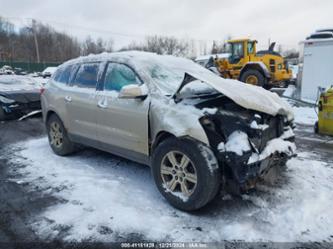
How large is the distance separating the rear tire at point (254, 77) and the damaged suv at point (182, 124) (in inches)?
405

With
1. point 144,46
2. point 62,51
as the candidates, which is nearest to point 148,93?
point 144,46

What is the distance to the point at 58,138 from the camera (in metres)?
5.26

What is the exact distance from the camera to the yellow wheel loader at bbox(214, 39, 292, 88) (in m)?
14.0

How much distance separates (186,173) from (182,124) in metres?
0.54

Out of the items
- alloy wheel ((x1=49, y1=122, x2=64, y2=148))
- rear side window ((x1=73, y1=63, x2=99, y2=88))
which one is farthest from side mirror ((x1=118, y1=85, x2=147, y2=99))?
alloy wheel ((x1=49, y1=122, x2=64, y2=148))

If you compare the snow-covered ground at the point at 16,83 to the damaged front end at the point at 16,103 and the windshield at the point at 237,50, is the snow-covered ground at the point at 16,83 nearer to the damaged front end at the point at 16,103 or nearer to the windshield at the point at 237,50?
the damaged front end at the point at 16,103

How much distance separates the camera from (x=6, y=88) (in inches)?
344

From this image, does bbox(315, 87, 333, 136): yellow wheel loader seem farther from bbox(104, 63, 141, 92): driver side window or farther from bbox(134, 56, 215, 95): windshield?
bbox(104, 63, 141, 92): driver side window

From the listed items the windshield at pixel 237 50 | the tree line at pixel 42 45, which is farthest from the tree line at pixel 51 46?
the windshield at pixel 237 50

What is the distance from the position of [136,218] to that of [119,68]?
2034 millimetres

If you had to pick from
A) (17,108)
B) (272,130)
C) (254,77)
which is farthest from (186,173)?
(254,77)

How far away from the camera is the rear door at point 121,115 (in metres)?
3.54

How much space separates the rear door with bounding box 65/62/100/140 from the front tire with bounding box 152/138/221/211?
1.46 meters

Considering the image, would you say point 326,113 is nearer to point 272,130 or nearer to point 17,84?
point 272,130
